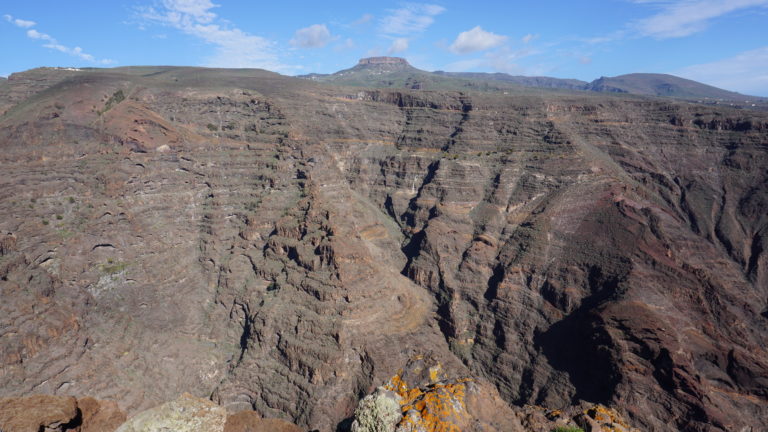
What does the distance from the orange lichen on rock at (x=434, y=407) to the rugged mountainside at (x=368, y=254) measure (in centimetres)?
2192

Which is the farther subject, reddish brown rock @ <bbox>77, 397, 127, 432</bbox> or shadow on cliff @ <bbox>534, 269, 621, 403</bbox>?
shadow on cliff @ <bbox>534, 269, 621, 403</bbox>

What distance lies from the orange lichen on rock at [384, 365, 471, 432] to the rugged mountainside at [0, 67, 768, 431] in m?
21.9

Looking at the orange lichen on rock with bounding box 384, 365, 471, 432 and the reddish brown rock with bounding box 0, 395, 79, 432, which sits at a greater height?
the orange lichen on rock with bounding box 384, 365, 471, 432

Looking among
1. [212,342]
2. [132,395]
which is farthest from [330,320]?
[132,395]

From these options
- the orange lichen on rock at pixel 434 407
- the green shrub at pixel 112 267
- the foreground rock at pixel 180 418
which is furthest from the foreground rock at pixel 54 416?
the green shrub at pixel 112 267

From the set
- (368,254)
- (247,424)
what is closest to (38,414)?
(247,424)

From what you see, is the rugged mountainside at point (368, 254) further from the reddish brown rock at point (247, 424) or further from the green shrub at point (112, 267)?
the reddish brown rock at point (247, 424)

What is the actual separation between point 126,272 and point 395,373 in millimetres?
39466

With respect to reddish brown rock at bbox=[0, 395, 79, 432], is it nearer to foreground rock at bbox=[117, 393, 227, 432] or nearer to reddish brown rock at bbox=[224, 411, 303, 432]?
foreground rock at bbox=[117, 393, 227, 432]

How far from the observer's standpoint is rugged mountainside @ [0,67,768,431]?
139 feet

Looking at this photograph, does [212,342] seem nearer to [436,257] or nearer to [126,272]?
[126,272]

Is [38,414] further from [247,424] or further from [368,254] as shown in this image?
[368,254]

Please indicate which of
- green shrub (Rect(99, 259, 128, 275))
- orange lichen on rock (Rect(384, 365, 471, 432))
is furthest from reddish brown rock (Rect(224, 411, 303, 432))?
green shrub (Rect(99, 259, 128, 275))

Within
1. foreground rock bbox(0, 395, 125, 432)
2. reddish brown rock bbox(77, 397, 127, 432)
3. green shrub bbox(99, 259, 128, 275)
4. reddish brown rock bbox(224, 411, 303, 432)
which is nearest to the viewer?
foreground rock bbox(0, 395, 125, 432)
